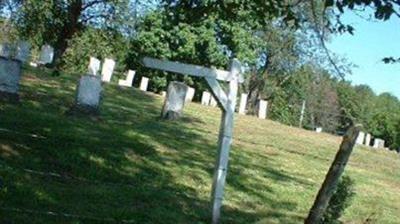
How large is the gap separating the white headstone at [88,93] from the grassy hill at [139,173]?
1.56 ft

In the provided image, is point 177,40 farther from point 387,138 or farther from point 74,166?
point 387,138

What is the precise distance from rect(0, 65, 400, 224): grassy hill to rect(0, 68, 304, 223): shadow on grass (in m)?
0.02

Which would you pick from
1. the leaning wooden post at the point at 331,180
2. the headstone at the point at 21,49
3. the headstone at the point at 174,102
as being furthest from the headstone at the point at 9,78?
the leaning wooden post at the point at 331,180

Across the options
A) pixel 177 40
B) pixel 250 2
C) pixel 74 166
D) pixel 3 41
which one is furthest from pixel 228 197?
pixel 177 40

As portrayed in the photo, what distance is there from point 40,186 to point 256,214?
131 inches

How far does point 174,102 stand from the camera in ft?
68.5

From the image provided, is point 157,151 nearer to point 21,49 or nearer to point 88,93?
point 88,93

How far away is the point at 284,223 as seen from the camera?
407 inches

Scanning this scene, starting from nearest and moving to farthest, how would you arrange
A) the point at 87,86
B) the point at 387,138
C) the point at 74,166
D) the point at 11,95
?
the point at 74,166 → the point at 11,95 → the point at 87,86 → the point at 387,138

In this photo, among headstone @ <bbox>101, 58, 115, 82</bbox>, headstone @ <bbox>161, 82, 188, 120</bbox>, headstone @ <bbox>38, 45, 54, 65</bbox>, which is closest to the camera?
headstone @ <bbox>161, 82, 188, 120</bbox>

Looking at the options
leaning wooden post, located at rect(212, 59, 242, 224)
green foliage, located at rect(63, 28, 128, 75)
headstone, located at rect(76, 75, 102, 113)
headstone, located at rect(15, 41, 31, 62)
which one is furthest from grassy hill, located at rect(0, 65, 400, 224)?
green foliage, located at rect(63, 28, 128, 75)

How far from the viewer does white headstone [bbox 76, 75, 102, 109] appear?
17109 millimetres

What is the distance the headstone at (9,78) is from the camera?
1622 centimetres

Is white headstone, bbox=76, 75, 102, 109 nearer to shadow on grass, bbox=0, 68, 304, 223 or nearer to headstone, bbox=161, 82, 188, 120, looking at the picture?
shadow on grass, bbox=0, 68, 304, 223
